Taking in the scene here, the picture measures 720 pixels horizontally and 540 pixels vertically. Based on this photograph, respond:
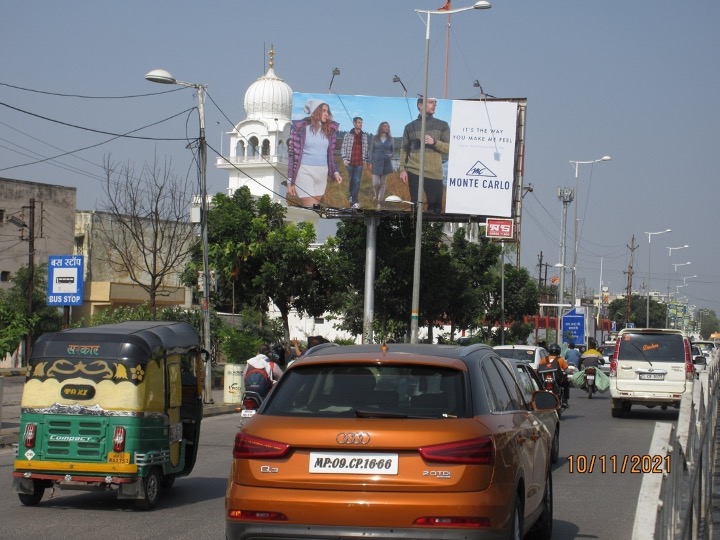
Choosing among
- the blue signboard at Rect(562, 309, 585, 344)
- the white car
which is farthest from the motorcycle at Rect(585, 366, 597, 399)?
the blue signboard at Rect(562, 309, 585, 344)

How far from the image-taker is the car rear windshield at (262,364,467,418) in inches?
248

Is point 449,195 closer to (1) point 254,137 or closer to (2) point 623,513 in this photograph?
(2) point 623,513

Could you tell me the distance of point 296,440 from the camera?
241 inches

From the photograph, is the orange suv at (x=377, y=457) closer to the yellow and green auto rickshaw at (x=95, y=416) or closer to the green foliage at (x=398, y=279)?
the yellow and green auto rickshaw at (x=95, y=416)

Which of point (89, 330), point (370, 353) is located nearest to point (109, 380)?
point (89, 330)

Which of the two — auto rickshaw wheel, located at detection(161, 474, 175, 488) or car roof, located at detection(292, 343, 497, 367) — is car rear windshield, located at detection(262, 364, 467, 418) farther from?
auto rickshaw wheel, located at detection(161, 474, 175, 488)

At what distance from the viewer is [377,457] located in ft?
A: 19.7

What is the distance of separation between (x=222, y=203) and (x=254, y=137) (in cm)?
3795

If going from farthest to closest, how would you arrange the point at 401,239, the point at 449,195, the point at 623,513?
1. the point at 401,239
2. the point at 449,195
3. the point at 623,513

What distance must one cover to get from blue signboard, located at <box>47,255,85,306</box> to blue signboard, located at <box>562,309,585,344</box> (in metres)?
38.8

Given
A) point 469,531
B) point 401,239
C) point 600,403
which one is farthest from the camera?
point 401,239

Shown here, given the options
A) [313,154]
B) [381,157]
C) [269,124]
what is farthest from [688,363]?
[269,124]

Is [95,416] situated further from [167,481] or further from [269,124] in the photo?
[269,124]

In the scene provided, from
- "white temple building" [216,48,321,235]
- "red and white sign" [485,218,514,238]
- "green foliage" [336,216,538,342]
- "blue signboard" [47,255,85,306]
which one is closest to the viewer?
"blue signboard" [47,255,85,306]
